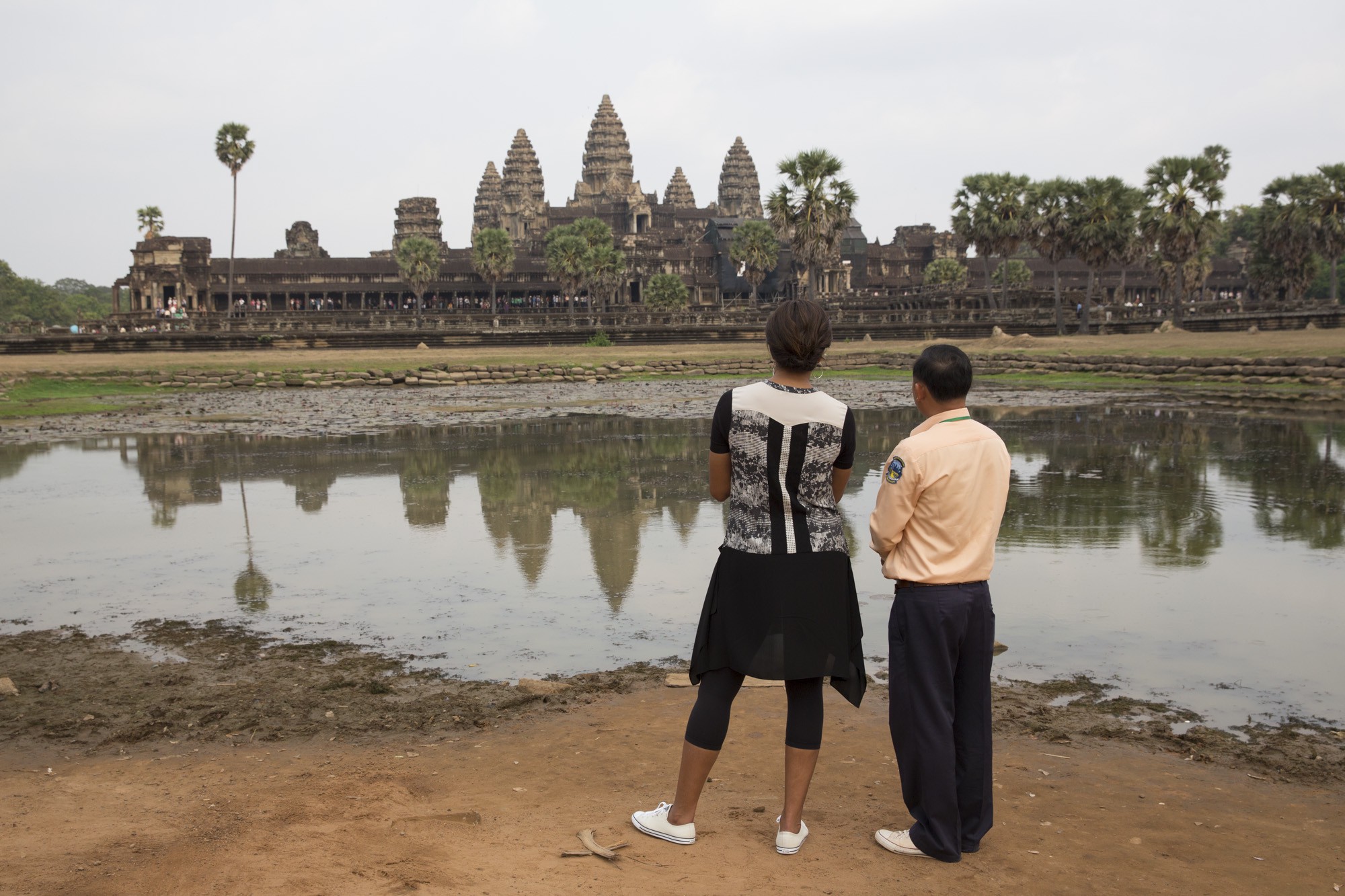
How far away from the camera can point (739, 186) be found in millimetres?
119500

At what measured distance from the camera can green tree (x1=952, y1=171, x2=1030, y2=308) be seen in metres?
56.3

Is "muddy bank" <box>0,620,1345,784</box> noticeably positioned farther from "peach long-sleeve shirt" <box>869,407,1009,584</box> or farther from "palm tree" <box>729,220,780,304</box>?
"palm tree" <box>729,220,780,304</box>

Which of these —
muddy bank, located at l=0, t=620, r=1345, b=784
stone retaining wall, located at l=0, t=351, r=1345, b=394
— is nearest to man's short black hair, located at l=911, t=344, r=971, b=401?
muddy bank, located at l=0, t=620, r=1345, b=784

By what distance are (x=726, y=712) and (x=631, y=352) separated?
135 feet

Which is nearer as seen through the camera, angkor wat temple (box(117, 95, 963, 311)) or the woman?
the woman

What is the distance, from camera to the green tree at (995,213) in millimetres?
56312

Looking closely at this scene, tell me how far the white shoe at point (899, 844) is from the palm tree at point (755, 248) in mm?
73555

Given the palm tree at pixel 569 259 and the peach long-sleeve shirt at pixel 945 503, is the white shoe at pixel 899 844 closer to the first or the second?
the peach long-sleeve shirt at pixel 945 503

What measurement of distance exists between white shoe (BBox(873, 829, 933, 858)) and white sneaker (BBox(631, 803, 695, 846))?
2.11 ft

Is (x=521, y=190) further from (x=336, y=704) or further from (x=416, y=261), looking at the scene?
(x=336, y=704)

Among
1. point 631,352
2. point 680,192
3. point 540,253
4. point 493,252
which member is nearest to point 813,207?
point 631,352

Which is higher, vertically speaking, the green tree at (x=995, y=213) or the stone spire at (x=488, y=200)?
the stone spire at (x=488, y=200)

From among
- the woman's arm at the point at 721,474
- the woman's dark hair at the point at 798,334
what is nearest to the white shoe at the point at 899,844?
the woman's arm at the point at 721,474

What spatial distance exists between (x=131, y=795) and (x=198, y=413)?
72.8 ft
